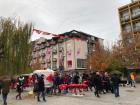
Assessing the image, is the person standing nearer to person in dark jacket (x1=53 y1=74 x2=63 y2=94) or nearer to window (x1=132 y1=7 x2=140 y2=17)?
person in dark jacket (x1=53 y1=74 x2=63 y2=94)

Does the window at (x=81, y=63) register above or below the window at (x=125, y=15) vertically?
below

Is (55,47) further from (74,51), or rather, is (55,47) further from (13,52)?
(13,52)

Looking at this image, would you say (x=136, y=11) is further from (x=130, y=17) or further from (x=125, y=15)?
(x=125, y=15)

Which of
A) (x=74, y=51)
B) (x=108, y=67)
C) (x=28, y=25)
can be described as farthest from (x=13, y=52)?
(x=74, y=51)

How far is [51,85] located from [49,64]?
1938 inches

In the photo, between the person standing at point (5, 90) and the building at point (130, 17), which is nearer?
the person standing at point (5, 90)

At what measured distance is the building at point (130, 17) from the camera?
178 ft

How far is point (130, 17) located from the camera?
183ft

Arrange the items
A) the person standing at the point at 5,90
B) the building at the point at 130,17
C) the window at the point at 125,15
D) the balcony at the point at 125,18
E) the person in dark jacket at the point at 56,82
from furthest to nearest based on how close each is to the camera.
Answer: the window at the point at 125,15 → the balcony at the point at 125,18 → the building at the point at 130,17 → the person in dark jacket at the point at 56,82 → the person standing at the point at 5,90

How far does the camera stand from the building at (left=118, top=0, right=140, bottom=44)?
54406mm

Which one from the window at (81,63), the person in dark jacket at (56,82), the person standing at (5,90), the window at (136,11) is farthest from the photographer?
the window at (81,63)

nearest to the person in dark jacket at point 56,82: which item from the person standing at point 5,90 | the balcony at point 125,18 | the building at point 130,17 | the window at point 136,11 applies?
the person standing at point 5,90

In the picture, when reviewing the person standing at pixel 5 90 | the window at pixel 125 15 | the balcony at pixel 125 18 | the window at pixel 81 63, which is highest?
the window at pixel 125 15

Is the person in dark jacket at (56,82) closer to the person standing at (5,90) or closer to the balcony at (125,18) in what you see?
the person standing at (5,90)
